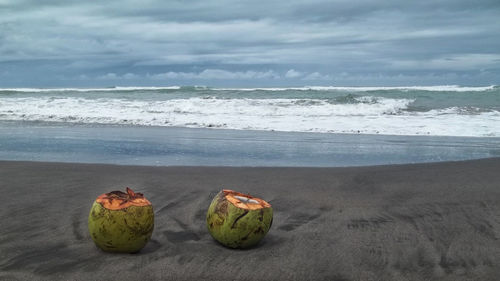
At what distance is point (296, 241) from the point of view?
3719 millimetres

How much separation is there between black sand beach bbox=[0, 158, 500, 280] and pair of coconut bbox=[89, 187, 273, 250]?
99mm

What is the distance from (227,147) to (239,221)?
6.14 m

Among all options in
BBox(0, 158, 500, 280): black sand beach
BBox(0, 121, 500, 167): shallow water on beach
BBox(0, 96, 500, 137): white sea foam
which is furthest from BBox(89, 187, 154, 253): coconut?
BBox(0, 96, 500, 137): white sea foam

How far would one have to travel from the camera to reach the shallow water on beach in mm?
7824

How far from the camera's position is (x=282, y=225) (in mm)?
4172

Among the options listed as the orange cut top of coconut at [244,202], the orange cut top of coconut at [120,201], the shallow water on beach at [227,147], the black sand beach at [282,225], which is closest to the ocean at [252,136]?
the shallow water on beach at [227,147]

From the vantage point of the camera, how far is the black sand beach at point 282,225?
315 cm

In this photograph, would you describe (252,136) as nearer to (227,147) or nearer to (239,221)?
(227,147)

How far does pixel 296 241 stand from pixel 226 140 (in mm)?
7080

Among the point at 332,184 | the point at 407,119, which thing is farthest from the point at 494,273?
the point at 407,119

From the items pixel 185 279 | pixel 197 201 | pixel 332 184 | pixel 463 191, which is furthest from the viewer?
pixel 332 184

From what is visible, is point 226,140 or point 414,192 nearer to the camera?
point 414,192

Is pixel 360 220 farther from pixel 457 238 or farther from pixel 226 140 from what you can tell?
pixel 226 140

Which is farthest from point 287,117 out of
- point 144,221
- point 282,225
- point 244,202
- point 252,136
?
point 144,221
